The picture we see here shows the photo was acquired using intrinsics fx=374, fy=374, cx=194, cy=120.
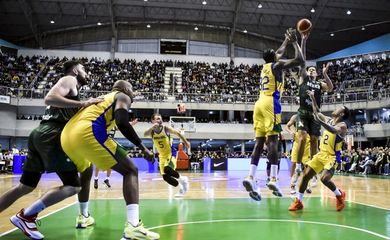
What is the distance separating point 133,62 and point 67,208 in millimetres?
33904

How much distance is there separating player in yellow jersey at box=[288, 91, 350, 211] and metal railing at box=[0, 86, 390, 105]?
84.4ft

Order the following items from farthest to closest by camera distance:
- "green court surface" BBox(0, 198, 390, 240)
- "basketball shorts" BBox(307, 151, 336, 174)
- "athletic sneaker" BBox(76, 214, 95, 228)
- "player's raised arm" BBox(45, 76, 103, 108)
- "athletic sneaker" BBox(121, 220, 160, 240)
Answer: "basketball shorts" BBox(307, 151, 336, 174) < "athletic sneaker" BBox(76, 214, 95, 228) < "green court surface" BBox(0, 198, 390, 240) < "player's raised arm" BBox(45, 76, 103, 108) < "athletic sneaker" BBox(121, 220, 160, 240)

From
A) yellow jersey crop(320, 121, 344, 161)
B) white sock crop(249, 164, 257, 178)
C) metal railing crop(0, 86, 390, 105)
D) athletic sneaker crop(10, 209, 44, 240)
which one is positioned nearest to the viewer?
athletic sneaker crop(10, 209, 44, 240)

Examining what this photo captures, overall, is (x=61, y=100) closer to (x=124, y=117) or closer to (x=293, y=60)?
(x=124, y=117)

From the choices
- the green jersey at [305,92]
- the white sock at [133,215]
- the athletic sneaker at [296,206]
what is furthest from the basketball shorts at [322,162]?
the white sock at [133,215]

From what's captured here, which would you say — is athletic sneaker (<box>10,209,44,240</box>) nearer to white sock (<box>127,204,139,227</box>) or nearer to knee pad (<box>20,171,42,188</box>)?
knee pad (<box>20,171,42,188</box>)

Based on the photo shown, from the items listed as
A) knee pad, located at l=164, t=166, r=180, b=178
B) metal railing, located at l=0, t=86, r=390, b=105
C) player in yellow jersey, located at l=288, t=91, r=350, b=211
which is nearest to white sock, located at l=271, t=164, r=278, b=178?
player in yellow jersey, located at l=288, t=91, r=350, b=211

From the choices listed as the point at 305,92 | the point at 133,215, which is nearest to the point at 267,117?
the point at 305,92

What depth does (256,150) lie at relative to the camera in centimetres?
654

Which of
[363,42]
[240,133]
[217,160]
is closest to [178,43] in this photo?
[240,133]

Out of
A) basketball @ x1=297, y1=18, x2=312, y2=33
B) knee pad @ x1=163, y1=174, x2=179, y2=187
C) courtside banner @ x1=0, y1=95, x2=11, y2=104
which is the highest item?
courtside banner @ x1=0, y1=95, x2=11, y2=104

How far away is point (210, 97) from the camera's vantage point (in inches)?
1355

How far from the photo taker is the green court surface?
458 centimetres

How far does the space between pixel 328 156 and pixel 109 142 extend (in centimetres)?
451
